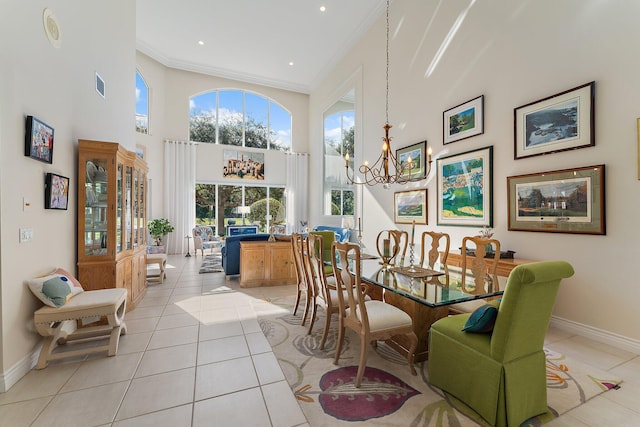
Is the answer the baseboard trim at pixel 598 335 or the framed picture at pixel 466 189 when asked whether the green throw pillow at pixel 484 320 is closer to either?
the baseboard trim at pixel 598 335

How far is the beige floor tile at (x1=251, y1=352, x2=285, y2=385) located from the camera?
82.6 inches

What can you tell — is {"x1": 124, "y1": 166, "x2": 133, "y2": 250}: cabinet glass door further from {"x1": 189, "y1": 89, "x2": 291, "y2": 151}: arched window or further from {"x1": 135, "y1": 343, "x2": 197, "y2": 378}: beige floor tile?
{"x1": 189, "y1": 89, "x2": 291, "y2": 151}: arched window

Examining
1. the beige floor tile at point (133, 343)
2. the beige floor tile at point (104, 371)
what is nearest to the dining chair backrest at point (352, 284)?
the beige floor tile at point (104, 371)

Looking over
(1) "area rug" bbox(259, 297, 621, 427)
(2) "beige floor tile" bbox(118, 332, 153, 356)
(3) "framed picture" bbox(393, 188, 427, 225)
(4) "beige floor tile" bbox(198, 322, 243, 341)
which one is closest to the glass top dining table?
(1) "area rug" bbox(259, 297, 621, 427)

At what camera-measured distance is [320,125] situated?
899cm

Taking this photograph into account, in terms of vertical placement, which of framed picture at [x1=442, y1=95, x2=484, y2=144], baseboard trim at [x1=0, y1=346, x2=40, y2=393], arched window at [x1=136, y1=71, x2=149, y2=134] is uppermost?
arched window at [x1=136, y1=71, x2=149, y2=134]

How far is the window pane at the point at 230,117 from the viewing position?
9017 millimetres

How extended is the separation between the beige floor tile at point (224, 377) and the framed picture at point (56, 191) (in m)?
2.03

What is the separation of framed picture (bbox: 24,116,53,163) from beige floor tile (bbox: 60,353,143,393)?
1796 millimetres

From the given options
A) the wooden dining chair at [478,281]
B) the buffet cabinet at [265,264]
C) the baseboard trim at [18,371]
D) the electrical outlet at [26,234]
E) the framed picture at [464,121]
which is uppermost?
the framed picture at [464,121]

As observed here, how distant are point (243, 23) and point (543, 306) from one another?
24.6 feet

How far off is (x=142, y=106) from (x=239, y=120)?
110 inches

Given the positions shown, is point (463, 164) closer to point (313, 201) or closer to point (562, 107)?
point (562, 107)

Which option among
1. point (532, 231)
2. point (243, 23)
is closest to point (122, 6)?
point (243, 23)
